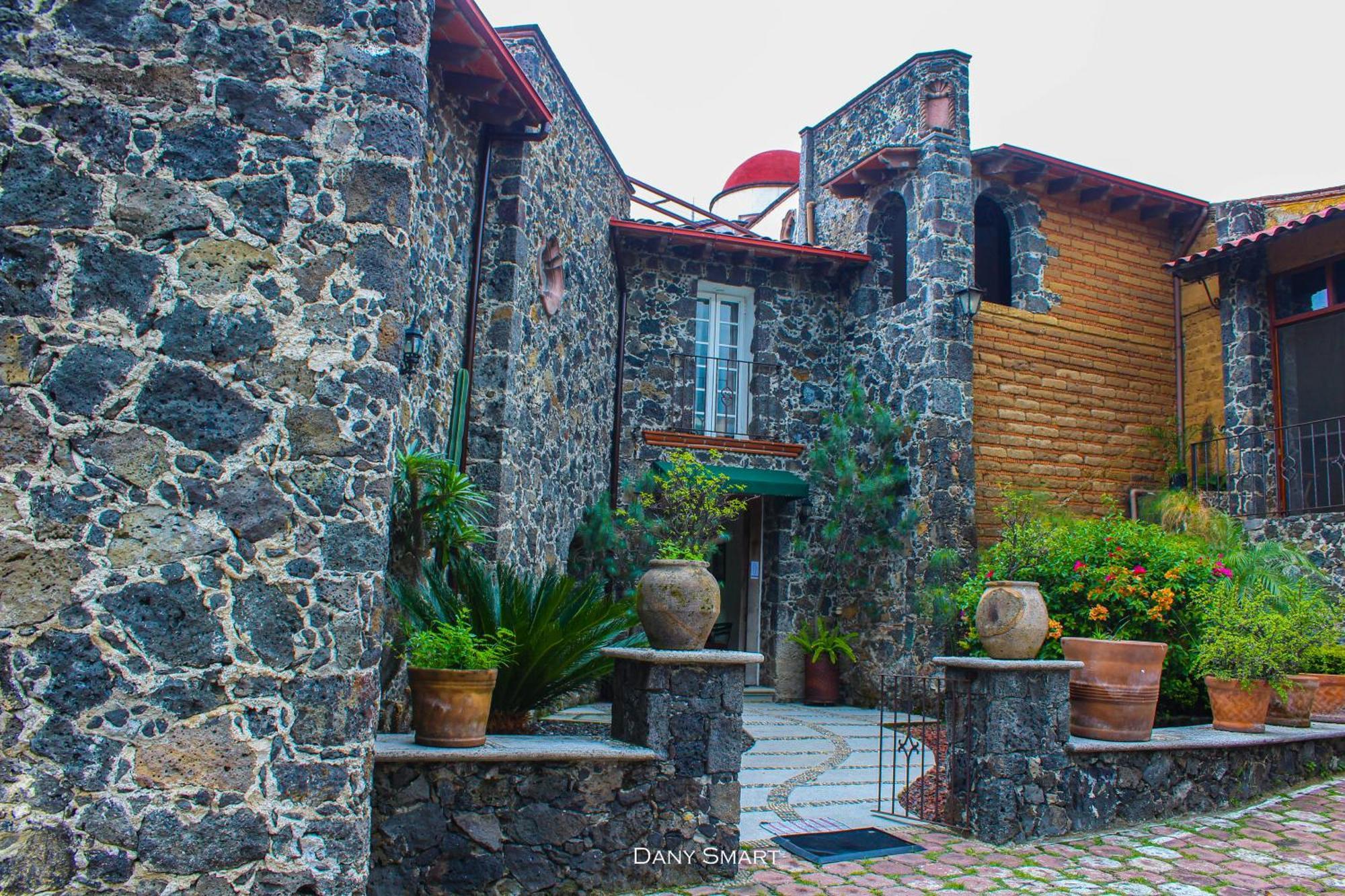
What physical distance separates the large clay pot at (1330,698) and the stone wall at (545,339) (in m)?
6.81

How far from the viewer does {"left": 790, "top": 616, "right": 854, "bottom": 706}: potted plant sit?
38.1 feet

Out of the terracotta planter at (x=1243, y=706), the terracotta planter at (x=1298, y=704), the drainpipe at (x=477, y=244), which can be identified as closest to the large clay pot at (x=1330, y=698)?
the terracotta planter at (x=1298, y=704)

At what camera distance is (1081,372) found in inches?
479

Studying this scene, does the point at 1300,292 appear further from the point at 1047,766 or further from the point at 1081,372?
the point at 1047,766

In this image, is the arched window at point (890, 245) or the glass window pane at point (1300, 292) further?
the arched window at point (890, 245)

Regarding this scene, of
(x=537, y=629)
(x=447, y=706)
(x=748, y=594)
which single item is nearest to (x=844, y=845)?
(x=537, y=629)

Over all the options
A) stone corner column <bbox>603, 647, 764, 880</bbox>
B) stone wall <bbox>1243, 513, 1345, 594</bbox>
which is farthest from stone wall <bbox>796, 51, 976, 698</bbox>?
stone corner column <bbox>603, 647, 764, 880</bbox>

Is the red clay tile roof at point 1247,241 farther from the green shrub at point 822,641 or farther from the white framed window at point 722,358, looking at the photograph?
the green shrub at point 822,641

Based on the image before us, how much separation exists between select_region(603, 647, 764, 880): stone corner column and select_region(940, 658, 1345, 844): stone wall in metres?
1.63

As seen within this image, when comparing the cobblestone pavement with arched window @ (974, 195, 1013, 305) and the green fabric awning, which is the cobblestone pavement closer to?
the green fabric awning

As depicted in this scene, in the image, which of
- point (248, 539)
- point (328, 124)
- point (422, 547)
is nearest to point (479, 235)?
point (422, 547)

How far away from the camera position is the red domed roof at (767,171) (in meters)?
18.9

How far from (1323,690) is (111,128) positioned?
9.43 meters

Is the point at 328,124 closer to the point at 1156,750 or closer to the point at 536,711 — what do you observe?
the point at 536,711
